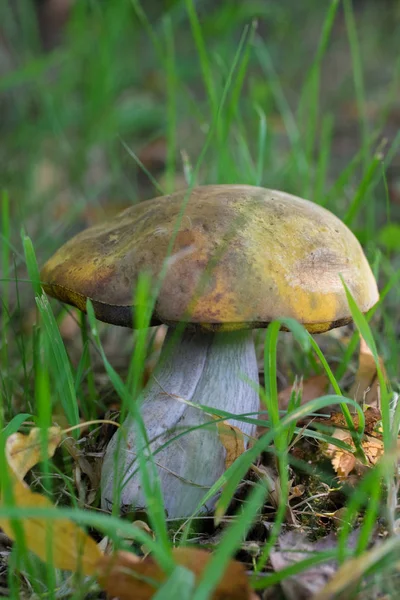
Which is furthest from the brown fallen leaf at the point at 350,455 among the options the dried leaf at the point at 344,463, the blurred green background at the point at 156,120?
the blurred green background at the point at 156,120

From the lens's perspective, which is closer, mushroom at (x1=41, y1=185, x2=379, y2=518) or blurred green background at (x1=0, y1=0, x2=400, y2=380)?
mushroom at (x1=41, y1=185, x2=379, y2=518)

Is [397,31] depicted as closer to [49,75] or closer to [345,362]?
[49,75]

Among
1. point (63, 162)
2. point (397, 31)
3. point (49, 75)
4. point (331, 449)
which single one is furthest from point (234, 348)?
point (397, 31)

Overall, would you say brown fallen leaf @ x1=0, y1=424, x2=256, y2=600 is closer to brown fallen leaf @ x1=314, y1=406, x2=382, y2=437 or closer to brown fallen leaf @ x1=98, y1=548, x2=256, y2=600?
brown fallen leaf @ x1=98, y1=548, x2=256, y2=600

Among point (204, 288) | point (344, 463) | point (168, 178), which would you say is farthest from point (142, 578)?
point (168, 178)

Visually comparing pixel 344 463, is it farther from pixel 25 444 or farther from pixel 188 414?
pixel 25 444

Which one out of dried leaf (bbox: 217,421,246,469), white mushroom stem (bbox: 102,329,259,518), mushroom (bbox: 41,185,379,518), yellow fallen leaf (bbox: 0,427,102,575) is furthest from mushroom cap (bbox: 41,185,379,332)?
yellow fallen leaf (bbox: 0,427,102,575)

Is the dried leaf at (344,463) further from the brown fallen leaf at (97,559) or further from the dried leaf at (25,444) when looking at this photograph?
the dried leaf at (25,444)
